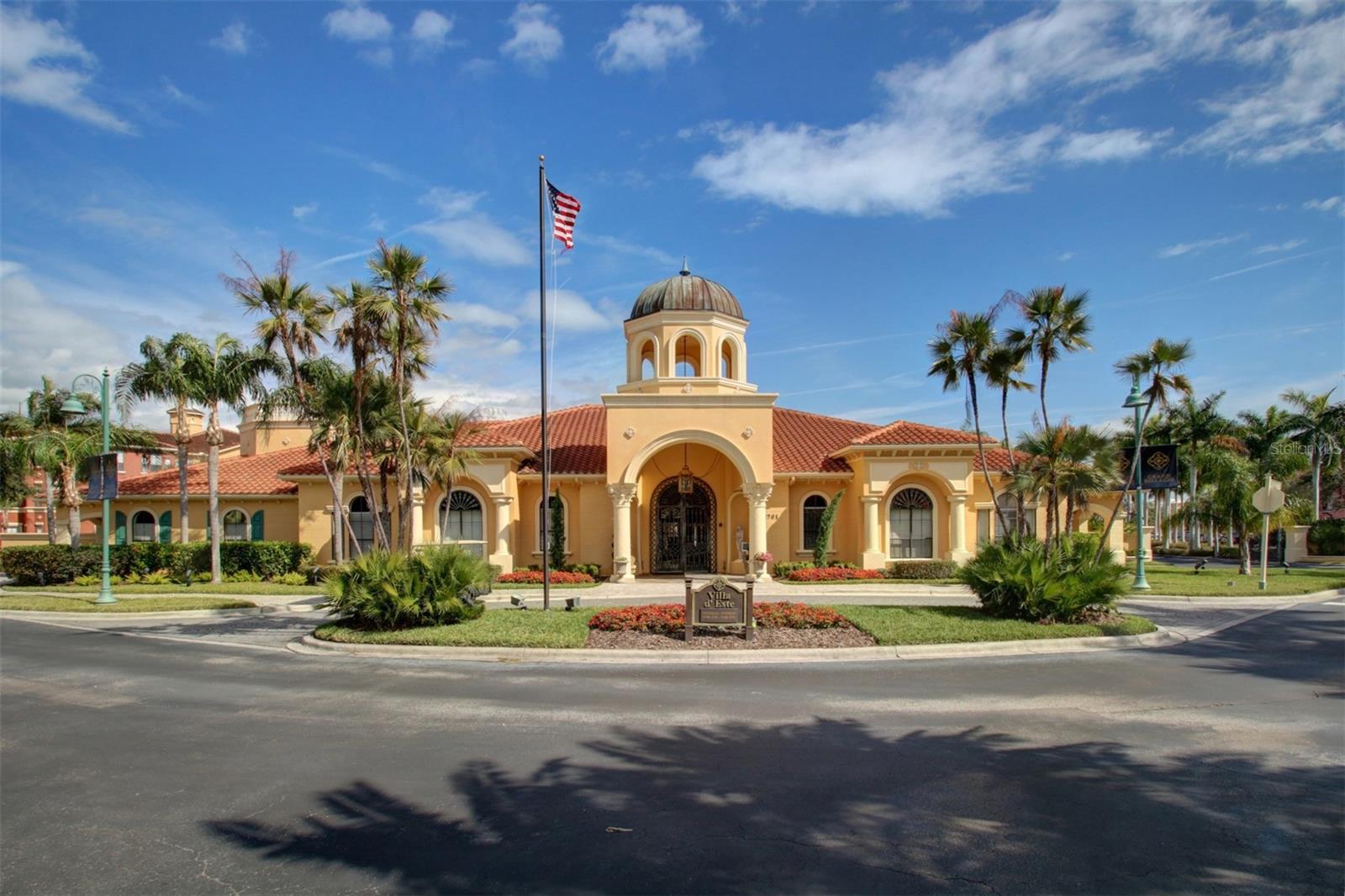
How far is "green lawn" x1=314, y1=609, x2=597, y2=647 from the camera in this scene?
13227 mm

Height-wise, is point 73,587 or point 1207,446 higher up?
point 1207,446

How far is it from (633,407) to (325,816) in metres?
20.4

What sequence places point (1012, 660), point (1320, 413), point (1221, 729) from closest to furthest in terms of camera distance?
point (1221, 729), point (1012, 660), point (1320, 413)

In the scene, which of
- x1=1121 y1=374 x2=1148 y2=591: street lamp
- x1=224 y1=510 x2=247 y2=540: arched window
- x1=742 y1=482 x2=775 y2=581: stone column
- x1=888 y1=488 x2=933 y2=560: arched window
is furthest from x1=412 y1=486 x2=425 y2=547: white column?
x1=1121 y1=374 x2=1148 y2=591: street lamp

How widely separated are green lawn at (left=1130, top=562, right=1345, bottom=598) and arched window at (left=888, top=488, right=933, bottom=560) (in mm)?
6450

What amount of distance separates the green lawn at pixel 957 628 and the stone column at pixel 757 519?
31.9 ft

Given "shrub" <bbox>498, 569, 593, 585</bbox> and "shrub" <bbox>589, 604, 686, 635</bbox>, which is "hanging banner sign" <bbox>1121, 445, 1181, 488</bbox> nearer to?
"shrub" <bbox>589, 604, 686, 635</bbox>

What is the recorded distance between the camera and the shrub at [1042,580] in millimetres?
14422

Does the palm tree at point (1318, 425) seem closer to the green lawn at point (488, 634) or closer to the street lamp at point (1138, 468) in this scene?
the street lamp at point (1138, 468)

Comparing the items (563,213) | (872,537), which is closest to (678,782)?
(563,213)

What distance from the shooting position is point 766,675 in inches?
442

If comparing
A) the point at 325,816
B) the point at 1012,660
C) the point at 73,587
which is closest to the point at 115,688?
the point at 325,816

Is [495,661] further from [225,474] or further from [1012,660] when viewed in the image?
[225,474]

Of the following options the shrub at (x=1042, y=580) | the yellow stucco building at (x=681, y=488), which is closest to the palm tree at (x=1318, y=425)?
the yellow stucco building at (x=681, y=488)
